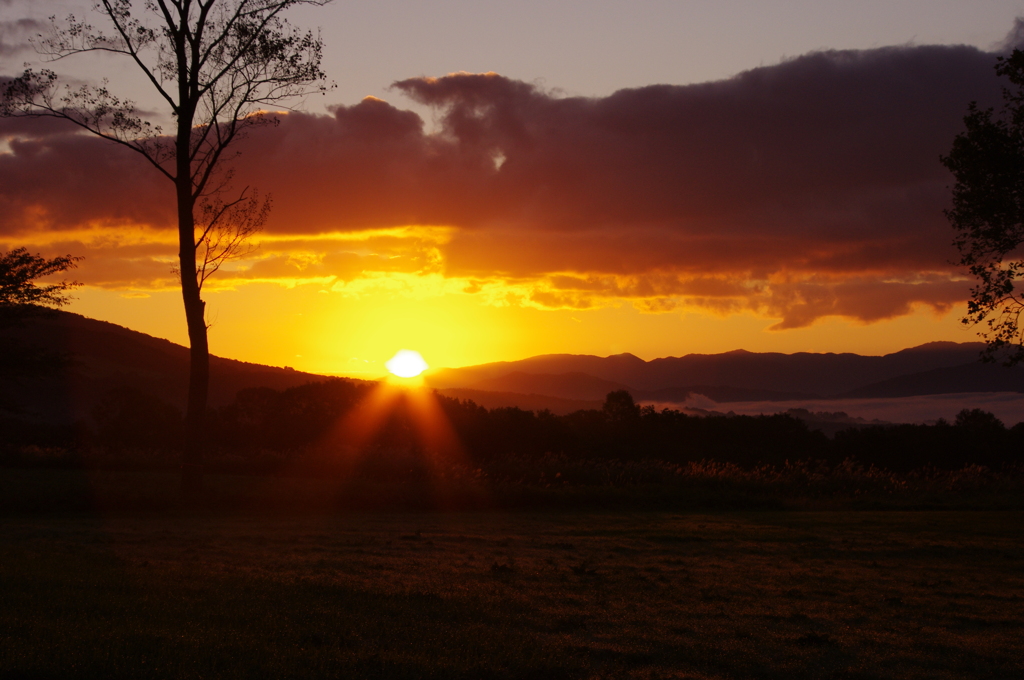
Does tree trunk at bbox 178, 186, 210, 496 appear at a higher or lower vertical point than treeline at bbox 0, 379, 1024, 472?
higher

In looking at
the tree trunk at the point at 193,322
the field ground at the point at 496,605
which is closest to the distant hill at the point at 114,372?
the tree trunk at the point at 193,322

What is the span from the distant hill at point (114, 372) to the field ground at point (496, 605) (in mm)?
82064

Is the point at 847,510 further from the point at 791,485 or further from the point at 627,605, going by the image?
the point at 627,605

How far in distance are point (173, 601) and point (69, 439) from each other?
3242 cm

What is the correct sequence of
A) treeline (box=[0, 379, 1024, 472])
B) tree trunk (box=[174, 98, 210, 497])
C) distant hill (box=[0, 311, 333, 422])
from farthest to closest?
distant hill (box=[0, 311, 333, 422]) → treeline (box=[0, 379, 1024, 472]) → tree trunk (box=[174, 98, 210, 497])

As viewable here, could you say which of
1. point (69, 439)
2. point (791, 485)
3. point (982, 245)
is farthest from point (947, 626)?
point (69, 439)

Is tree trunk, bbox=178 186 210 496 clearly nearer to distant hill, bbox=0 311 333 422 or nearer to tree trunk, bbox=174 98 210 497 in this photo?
tree trunk, bbox=174 98 210 497

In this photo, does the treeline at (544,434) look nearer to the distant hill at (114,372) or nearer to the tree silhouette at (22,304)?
the tree silhouette at (22,304)

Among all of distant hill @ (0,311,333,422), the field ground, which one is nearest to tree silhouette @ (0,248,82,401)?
the field ground

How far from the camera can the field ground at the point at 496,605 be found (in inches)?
222

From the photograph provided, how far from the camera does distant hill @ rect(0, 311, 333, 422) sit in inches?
3625

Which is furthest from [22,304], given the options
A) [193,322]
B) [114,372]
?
[114,372]

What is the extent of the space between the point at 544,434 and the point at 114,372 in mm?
80516

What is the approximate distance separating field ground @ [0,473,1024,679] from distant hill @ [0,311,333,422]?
8206cm
